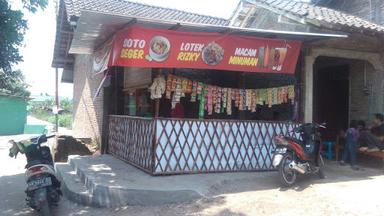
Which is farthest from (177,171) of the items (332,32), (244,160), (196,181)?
(332,32)

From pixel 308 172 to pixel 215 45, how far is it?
276 centimetres

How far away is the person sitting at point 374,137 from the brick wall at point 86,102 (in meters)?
6.94

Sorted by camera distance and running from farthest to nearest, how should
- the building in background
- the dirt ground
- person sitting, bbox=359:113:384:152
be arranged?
person sitting, bbox=359:113:384:152 → the building in background → the dirt ground

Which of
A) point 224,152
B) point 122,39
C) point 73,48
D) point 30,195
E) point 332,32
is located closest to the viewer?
point 30,195

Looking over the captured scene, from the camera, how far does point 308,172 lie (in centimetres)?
751

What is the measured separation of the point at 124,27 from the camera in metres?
7.16

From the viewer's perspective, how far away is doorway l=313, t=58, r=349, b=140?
11297mm

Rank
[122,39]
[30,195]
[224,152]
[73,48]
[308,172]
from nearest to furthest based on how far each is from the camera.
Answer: [30,195] < [122,39] < [308,172] < [224,152] < [73,48]

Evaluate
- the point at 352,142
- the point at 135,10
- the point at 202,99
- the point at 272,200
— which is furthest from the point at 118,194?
the point at 135,10

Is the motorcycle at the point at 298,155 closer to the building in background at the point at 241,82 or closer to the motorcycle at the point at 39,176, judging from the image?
the building in background at the point at 241,82

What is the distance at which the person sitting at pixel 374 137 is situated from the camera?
29.0 feet

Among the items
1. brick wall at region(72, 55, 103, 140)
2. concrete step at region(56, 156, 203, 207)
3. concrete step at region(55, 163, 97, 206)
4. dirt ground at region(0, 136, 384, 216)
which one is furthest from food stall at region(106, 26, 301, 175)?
brick wall at region(72, 55, 103, 140)

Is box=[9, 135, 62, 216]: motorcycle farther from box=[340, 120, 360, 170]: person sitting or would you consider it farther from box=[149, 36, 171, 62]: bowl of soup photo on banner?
box=[340, 120, 360, 170]: person sitting

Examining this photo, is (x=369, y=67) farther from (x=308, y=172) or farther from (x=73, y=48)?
(x=73, y=48)
